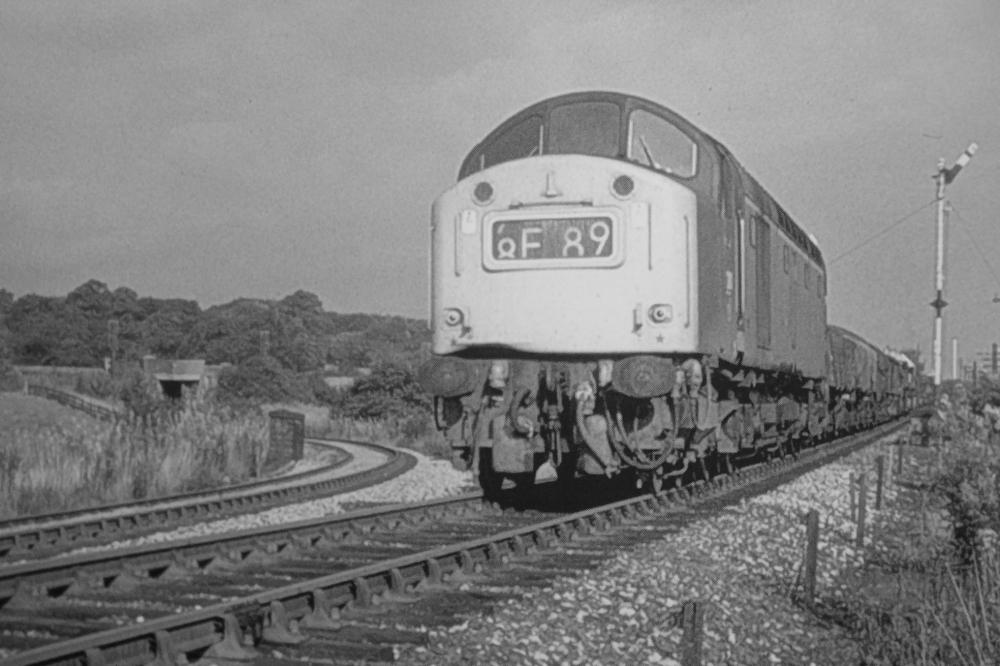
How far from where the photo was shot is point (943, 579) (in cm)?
812

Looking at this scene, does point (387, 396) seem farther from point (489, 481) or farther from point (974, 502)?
point (974, 502)

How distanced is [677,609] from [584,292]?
3944mm

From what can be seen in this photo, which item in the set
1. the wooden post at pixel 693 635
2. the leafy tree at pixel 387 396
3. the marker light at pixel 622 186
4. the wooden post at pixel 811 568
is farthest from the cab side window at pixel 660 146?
the leafy tree at pixel 387 396

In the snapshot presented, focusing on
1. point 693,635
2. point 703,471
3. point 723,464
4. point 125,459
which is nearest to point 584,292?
point 703,471

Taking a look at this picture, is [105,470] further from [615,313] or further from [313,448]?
[313,448]

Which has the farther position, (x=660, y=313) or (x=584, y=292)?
(x=584, y=292)

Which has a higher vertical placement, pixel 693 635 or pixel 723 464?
pixel 693 635

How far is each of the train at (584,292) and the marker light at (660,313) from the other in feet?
0.06

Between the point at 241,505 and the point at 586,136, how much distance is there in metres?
5.61

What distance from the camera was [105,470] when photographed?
49.1 feet

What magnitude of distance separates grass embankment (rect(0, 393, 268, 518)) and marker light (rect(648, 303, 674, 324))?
24.2ft

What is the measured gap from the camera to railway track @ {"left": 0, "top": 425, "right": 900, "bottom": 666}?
550cm

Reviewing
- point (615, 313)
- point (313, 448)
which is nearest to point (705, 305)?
point (615, 313)

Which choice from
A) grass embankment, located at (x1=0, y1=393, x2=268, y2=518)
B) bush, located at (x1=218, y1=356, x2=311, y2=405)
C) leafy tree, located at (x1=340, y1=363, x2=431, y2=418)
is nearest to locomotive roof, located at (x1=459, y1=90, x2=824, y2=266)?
grass embankment, located at (x1=0, y1=393, x2=268, y2=518)
